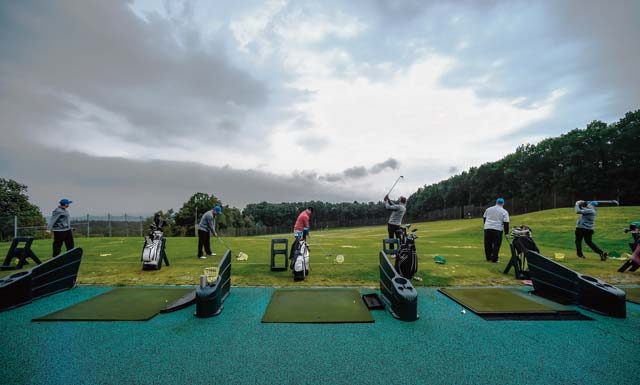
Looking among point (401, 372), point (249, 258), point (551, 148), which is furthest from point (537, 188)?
point (401, 372)

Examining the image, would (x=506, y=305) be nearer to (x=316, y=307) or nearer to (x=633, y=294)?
(x=633, y=294)

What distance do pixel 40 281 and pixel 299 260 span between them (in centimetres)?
540

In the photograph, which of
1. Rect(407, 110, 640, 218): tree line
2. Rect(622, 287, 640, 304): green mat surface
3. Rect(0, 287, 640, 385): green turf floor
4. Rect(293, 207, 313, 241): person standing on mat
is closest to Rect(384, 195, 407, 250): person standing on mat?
Rect(293, 207, 313, 241): person standing on mat

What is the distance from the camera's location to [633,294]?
20.8 feet

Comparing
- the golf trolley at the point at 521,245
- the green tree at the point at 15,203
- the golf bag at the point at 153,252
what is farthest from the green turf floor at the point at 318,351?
the green tree at the point at 15,203

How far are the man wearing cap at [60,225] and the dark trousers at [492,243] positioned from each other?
12997 millimetres

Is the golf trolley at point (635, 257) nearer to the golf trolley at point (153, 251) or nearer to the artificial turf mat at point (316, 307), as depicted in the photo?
the artificial turf mat at point (316, 307)

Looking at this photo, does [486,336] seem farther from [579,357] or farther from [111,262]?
[111,262]

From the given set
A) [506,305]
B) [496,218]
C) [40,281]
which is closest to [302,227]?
[506,305]

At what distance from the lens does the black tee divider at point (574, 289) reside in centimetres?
506

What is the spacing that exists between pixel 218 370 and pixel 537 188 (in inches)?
2761

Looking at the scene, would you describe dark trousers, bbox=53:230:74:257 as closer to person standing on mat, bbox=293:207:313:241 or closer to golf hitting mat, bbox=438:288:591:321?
person standing on mat, bbox=293:207:313:241

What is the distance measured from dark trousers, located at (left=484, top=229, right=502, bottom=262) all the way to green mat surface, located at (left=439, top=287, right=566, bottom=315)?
10.8 ft

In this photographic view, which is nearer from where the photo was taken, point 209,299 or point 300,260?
point 209,299
